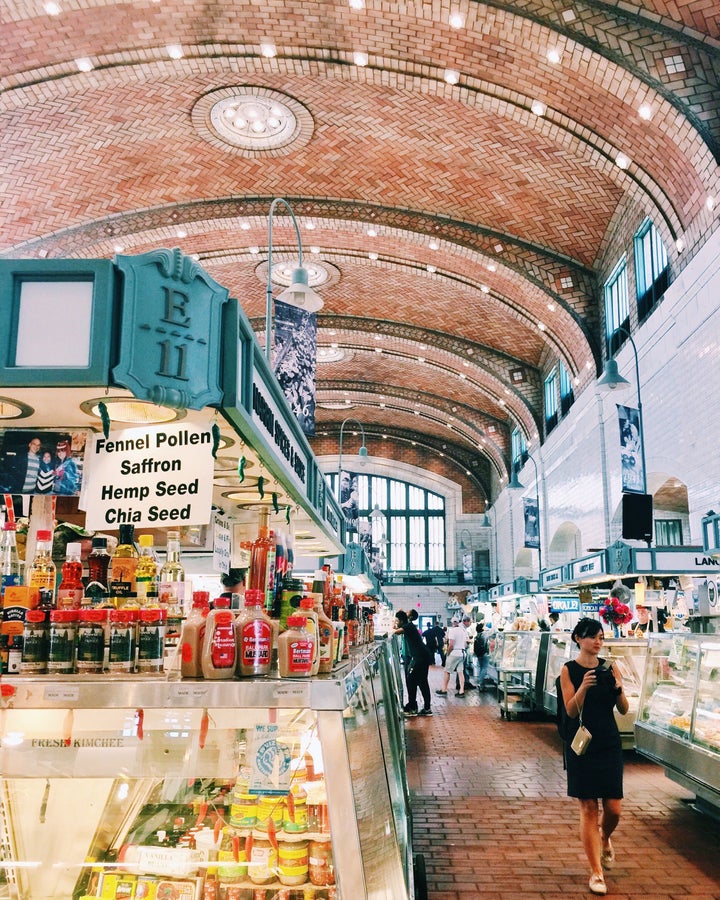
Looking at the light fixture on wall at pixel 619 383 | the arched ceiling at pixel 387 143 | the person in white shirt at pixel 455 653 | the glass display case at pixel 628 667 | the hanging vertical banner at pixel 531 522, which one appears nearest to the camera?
the glass display case at pixel 628 667

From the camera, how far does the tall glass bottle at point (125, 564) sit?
244cm

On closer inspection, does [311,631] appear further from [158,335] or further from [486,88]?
[486,88]

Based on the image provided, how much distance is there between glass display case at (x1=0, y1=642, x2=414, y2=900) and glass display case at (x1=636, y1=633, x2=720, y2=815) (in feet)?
12.4

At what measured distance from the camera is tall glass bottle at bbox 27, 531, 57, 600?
2.45 m

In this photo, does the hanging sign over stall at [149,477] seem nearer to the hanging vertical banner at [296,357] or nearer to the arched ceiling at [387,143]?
the hanging vertical banner at [296,357]

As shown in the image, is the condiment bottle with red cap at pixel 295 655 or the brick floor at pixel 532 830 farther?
the brick floor at pixel 532 830

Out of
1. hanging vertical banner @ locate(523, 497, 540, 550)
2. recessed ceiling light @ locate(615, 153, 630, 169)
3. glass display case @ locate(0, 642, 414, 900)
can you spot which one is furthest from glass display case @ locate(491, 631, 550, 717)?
glass display case @ locate(0, 642, 414, 900)

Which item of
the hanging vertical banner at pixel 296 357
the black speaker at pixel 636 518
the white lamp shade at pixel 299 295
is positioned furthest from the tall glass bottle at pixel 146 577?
the black speaker at pixel 636 518

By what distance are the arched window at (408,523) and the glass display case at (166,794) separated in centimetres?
2926

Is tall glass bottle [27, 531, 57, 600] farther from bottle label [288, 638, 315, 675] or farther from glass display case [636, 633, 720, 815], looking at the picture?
glass display case [636, 633, 720, 815]

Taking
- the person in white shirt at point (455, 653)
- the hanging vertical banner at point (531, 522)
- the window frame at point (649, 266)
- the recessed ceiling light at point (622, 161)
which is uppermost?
the recessed ceiling light at point (622, 161)

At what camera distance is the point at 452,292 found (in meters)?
16.8

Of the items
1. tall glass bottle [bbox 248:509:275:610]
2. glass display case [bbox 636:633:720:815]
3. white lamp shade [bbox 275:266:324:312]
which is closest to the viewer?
tall glass bottle [bbox 248:509:275:610]

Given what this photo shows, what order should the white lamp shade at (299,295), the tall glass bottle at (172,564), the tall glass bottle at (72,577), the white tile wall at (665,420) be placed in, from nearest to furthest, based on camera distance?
the tall glass bottle at (72,577), the tall glass bottle at (172,564), the white lamp shade at (299,295), the white tile wall at (665,420)
